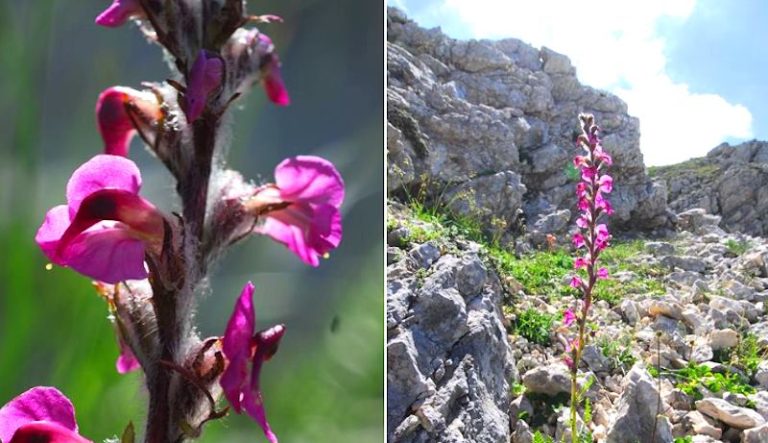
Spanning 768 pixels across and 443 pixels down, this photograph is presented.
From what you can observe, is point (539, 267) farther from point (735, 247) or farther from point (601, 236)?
point (735, 247)

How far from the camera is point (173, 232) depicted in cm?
47

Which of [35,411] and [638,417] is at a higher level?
[35,411]

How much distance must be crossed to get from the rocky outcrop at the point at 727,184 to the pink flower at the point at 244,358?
6.69 feet

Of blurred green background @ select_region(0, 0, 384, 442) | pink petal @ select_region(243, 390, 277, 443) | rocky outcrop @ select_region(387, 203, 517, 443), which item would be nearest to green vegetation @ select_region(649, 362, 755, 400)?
rocky outcrop @ select_region(387, 203, 517, 443)

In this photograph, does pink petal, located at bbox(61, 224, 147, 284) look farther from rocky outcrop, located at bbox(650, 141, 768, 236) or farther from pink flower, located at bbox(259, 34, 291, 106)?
rocky outcrop, located at bbox(650, 141, 768, 236)

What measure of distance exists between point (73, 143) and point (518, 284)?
5.00 ft

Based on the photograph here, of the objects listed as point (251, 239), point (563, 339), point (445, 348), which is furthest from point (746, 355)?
point (251, 239)

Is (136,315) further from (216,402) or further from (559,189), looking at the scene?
(559,189)

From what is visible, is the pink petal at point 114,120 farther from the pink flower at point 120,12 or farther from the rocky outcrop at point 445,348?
the rocky outcrop at point 445,348

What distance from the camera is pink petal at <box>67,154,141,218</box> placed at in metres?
0.48

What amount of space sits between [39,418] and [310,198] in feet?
0.83

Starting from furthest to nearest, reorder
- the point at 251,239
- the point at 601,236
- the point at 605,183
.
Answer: the point at 605,183 < the point at 601,236 < the point at 251,239

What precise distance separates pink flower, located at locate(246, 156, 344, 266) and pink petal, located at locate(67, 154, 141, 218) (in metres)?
0.11

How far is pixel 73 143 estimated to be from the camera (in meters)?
1.02
